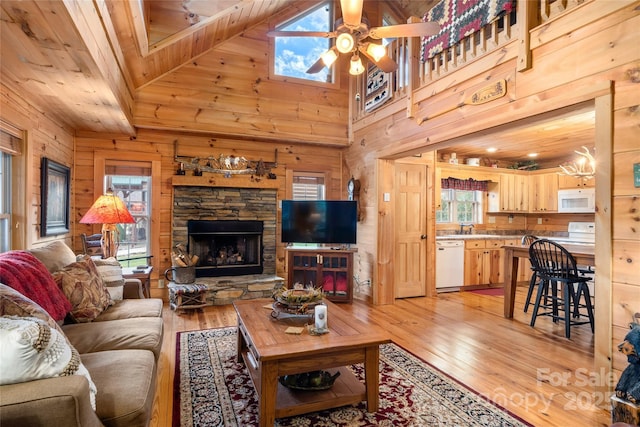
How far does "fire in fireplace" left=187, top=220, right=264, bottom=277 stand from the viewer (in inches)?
190

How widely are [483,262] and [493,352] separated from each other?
307 cm

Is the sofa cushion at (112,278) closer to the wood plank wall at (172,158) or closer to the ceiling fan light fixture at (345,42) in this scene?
the wood plank wall at (172,158)

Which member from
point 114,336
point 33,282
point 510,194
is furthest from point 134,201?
point 510,194

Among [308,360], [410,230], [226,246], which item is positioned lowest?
[308,360]

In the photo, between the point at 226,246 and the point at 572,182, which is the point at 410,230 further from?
the point at 572,182

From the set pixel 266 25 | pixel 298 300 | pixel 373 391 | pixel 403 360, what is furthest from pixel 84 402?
pixel 266 25

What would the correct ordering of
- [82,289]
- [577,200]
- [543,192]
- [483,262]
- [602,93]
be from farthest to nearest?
[543,192], [577,200], [483,262], [82,289], [602,93]

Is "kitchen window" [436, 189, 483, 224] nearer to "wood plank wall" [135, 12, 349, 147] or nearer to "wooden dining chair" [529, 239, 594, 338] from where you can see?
"wood plank wall" [135, 12, 349, 147]

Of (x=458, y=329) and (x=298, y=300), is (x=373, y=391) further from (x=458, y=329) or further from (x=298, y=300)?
(x=458, y=329)

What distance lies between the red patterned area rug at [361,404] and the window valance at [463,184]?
13.3ft

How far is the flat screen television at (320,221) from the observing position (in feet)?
15.8

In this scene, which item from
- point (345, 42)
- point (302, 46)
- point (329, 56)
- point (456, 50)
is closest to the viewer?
point (345, 42)

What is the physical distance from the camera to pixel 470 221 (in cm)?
669

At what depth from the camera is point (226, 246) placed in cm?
507
